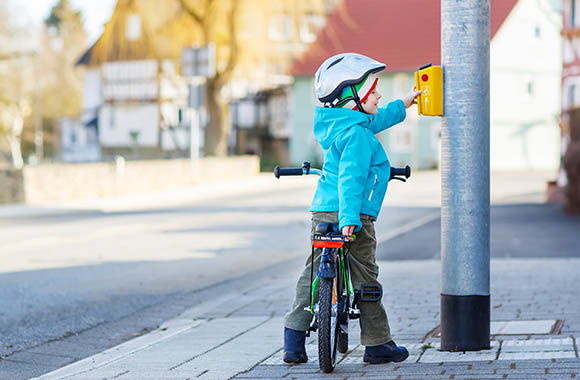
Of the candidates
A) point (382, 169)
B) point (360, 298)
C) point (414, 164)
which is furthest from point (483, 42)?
point (414, 164)

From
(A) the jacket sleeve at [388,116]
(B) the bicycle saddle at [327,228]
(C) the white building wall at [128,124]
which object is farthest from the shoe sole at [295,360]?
(C) the white building wall at [128,124]

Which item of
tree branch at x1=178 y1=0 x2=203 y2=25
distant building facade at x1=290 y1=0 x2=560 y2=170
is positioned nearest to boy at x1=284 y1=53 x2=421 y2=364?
tree branch at x1=178 y1=0 x2=203 y2=25

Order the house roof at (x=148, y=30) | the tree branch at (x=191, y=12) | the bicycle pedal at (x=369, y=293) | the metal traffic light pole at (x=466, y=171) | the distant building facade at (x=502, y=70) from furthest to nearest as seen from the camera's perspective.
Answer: the distant building facade at (x=502, y=70) < the tree branch at (x=191, y=12) < the house roof at (x=148, y=30) < the metal traffic light pole at (x=466, y=171) < the bicycle pedal at (x=369, y=293)

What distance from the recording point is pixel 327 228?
4.99 meters

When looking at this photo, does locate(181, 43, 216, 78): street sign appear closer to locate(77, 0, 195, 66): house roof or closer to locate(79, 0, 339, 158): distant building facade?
locate(77, 0, 195, 66): house roof

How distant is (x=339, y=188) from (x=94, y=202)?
69.1 ft

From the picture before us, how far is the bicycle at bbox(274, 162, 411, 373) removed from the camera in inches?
194

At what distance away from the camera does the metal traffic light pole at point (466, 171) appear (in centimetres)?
536

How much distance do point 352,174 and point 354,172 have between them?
0.01 meters

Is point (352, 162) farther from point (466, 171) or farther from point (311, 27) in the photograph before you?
point (311, 27)

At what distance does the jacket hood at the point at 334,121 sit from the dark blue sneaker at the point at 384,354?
1070 millimetres

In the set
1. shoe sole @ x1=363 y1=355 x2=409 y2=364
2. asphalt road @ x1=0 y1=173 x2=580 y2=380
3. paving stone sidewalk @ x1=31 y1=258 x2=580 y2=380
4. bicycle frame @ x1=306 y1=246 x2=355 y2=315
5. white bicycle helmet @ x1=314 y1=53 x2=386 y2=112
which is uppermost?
white bicycle helmet @ x1=314 y1=53 x2=386 y2=112

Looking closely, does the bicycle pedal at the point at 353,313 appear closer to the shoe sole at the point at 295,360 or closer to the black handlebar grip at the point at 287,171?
the shoe sole at the point at 295,360

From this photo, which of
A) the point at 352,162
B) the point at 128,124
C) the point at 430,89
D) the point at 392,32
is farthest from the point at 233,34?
the point at 352,162
